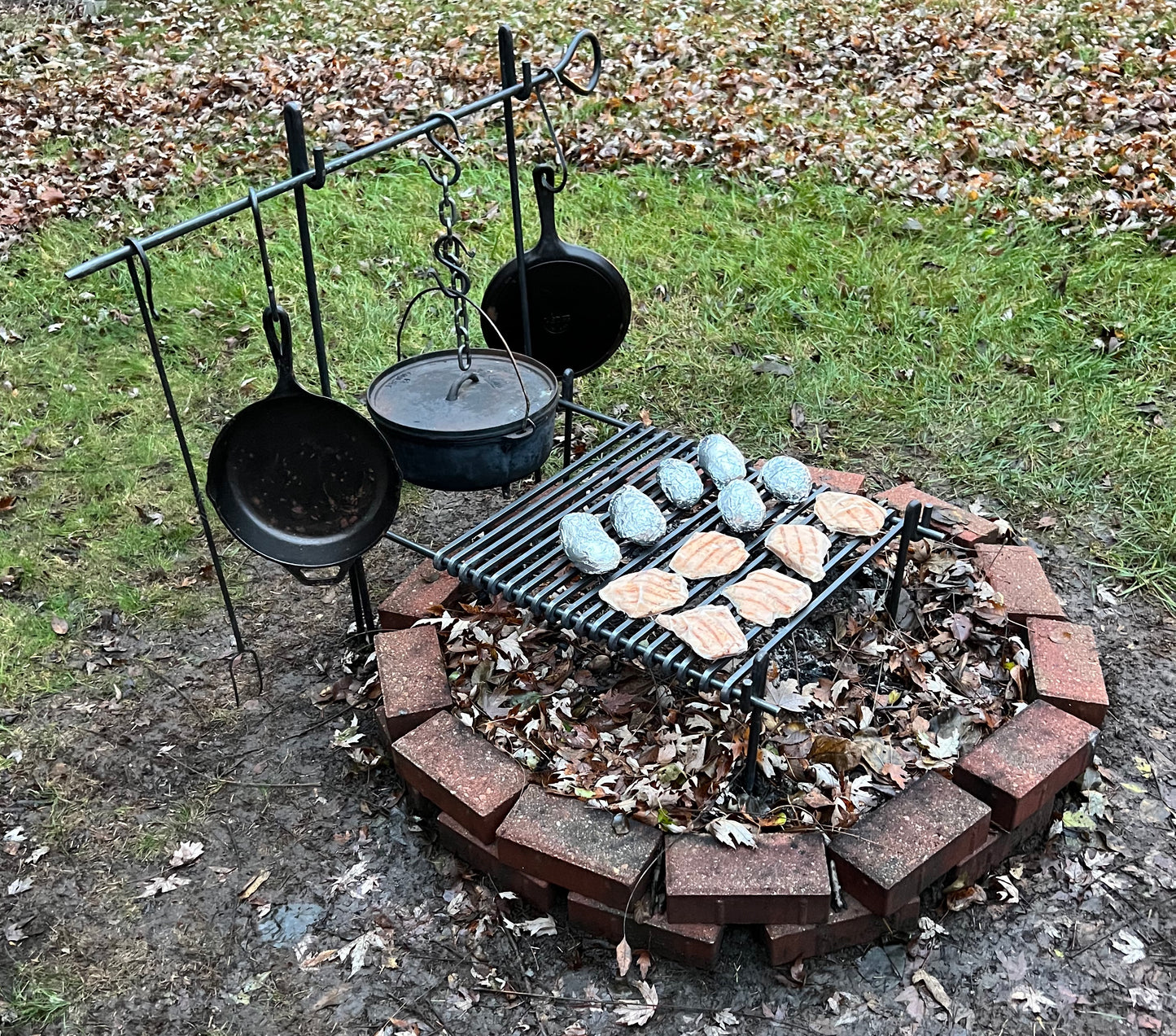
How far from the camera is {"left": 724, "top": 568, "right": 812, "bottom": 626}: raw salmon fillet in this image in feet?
9.97

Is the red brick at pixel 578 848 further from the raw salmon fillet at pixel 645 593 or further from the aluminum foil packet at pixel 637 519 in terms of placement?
the aluminum foil packet at pixel 637 519

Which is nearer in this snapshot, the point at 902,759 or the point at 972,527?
→ the point at 902,759

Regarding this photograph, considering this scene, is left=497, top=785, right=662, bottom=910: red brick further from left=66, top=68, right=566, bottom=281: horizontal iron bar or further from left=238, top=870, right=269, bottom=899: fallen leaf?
left=66, top=68, right=566, bottom=281: horizontal iron bar

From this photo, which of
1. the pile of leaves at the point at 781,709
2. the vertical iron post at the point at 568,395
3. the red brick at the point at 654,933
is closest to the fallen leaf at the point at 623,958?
the red brick at the point at 654,933

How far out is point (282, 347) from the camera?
3.00 metres

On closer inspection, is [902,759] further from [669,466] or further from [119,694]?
[119,694]

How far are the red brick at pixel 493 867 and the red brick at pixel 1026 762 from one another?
1266mm

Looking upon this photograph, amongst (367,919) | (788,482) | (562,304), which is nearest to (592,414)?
(562,304)

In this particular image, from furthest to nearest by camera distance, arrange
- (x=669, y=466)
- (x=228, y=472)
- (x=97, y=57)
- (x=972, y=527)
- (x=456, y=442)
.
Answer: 1. (x=97, y=57)
2. (x=972, y=527)
3. (x=669, y=466)
4. (x=456, y=442)
5. (x=228, y=472)

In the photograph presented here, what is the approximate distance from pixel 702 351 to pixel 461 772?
10.5 ft

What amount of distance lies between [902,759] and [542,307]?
221 centimetres

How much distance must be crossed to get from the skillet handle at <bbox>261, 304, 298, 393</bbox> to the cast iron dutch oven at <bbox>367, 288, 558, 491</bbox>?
499mm

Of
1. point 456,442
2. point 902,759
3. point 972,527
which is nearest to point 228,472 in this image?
point 456,442

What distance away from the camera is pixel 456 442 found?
3.36m
